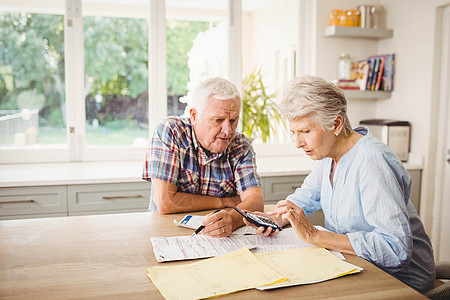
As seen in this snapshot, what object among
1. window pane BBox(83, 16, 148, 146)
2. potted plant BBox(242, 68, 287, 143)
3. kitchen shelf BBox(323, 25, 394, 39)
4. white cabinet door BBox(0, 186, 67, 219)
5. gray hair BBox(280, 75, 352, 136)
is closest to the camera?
gray hair BBox(280, 75, 352, 136)

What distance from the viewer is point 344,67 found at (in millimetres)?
3432

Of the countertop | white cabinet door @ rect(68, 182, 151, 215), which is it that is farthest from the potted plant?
white cabinet door @ rect(68, 182, 151, 215)

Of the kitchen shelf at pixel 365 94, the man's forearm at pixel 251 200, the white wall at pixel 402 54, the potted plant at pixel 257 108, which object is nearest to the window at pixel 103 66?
the potted plant at pixel 257 108

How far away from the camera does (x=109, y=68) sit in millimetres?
3215

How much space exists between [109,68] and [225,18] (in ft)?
3.46

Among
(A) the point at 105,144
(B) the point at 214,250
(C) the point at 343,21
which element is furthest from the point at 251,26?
(B) the point at 214,250

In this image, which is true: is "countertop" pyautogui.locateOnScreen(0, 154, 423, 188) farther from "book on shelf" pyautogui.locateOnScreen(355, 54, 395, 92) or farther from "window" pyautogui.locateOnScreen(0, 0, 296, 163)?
"book on shelf" pyautogui.locateOnScreen(355, 54, 395, 92)

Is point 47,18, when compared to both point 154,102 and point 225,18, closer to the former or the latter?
point 154,102

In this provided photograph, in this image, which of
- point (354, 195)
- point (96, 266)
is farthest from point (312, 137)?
point (96, 266)

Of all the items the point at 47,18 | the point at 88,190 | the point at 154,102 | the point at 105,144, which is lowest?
the point at 88,190

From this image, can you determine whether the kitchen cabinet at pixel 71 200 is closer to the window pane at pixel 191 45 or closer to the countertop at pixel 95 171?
the countertop at pixel 95 171

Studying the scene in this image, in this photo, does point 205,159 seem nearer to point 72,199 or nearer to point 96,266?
point 96,266

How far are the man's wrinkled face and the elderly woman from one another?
38 cm

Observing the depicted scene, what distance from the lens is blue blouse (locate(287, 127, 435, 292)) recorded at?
4.15 ft
